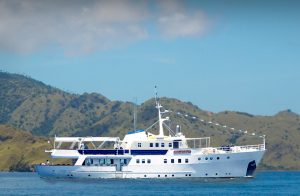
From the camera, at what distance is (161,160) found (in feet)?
284

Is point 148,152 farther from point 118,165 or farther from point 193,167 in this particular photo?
point 193,167

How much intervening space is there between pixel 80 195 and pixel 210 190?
1488 centimetres

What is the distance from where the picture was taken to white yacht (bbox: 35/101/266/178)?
8619 centimetres

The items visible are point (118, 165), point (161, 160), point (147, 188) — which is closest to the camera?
point (147, 188)

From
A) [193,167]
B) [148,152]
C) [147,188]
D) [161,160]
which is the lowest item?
[147,188]

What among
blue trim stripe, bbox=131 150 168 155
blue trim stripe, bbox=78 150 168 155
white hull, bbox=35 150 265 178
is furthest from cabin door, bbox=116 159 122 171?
blue trim stripe, bbox=131 150 168 155

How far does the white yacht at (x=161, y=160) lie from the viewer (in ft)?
283

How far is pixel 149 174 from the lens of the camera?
87.2 m

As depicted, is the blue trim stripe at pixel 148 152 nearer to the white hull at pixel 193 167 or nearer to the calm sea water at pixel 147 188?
the white hull at pixel 193 167

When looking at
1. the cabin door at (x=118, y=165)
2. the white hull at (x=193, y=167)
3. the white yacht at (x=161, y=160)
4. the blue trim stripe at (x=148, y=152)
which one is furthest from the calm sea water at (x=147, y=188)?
the blue trim stripe at (x=148, y=152)

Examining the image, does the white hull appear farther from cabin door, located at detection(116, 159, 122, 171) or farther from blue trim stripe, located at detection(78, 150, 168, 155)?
→ blue trim stripe, located at detection(78, 150, 168, 155)

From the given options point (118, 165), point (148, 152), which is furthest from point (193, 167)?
point (118, 165)

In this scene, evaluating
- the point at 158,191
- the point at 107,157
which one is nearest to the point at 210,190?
the point at 158,191

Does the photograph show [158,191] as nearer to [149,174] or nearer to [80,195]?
[80,195]
